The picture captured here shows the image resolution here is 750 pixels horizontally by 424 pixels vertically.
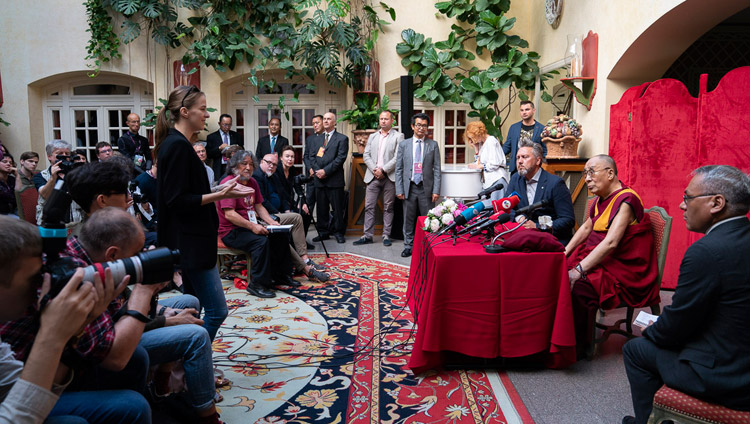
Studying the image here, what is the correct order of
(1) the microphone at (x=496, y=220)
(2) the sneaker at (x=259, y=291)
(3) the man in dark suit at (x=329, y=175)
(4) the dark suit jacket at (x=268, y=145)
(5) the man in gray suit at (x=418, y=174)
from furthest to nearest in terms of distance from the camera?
(4) the dark suit jacket at (x=268, y=145), (3) the man in dark suit at (x=329, y=175), (5) the man in gray suit at (x=418, y=174), (2) the sneaker at (x=259, y=291), (1) the microphone at (x=496, y=220)

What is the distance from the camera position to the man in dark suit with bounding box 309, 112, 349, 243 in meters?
7.22

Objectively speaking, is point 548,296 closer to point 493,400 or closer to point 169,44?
point 493,400

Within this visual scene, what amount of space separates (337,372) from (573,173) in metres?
3.91

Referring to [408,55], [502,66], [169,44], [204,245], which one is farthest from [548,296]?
[169,44]

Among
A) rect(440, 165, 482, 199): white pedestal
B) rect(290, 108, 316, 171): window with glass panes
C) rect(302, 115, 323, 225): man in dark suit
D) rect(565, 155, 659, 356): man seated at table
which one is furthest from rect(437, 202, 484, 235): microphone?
rect(290, 108, 316, 171): window with glass panes

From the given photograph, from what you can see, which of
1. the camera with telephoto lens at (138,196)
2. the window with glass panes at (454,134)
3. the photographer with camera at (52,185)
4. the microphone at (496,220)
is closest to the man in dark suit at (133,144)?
the photographer with camera at (52,185)

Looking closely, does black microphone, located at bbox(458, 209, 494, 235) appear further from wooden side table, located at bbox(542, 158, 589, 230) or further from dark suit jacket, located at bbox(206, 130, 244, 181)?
dark suit jacket, located at bbox(206, 130, 244, 181)

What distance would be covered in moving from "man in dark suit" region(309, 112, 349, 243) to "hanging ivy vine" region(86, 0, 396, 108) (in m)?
1.34

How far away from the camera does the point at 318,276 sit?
16.8ft

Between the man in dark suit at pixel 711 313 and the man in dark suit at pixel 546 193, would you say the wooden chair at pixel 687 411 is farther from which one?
the man in dark suit at pixel 546 193

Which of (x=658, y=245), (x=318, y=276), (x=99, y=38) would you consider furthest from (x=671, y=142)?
(x=99, y=38)

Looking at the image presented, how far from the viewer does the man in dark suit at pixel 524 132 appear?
21.2 feet

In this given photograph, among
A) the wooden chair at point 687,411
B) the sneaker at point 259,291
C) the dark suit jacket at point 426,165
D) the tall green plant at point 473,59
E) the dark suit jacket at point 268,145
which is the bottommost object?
the sneaker at point 259,291

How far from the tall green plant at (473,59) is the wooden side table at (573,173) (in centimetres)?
190
